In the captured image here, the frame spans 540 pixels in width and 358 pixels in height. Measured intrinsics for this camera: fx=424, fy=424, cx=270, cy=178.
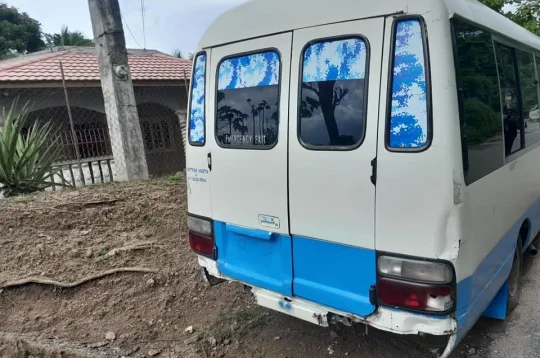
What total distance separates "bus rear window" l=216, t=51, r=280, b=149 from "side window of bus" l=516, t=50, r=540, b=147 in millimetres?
1985

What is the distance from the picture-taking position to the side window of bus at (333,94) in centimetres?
231

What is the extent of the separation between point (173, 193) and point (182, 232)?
106 cm

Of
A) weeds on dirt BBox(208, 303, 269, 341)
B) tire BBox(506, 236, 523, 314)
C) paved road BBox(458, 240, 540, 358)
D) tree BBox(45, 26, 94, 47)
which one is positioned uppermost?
tree BBox(45, 26, 94, 47)

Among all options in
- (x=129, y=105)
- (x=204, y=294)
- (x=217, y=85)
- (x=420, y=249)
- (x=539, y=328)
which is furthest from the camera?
(x=129, y=105)

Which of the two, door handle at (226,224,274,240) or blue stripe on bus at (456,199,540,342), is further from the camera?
door handle at (226,224,274,240)

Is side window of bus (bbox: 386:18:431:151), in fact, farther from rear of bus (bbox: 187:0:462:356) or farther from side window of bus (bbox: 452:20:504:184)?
side window of bus (bbox: 452:20:504:184)

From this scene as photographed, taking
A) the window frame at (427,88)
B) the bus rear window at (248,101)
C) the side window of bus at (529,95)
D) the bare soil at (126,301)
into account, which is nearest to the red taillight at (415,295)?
the window frame at (427,88)

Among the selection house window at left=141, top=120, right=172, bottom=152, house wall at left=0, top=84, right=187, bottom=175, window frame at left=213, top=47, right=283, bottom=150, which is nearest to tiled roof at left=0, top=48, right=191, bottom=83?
house wall at left=0, top=84, right=187, bottom=175

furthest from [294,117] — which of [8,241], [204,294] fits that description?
[8,241]

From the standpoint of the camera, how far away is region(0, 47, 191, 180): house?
871cm

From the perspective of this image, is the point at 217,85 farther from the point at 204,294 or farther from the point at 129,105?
the point at 129,105

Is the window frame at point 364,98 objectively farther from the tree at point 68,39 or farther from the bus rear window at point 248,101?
the tree at point 68,39

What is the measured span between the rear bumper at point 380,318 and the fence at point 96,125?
4467 millimetres

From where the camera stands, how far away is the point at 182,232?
5.11 meters
